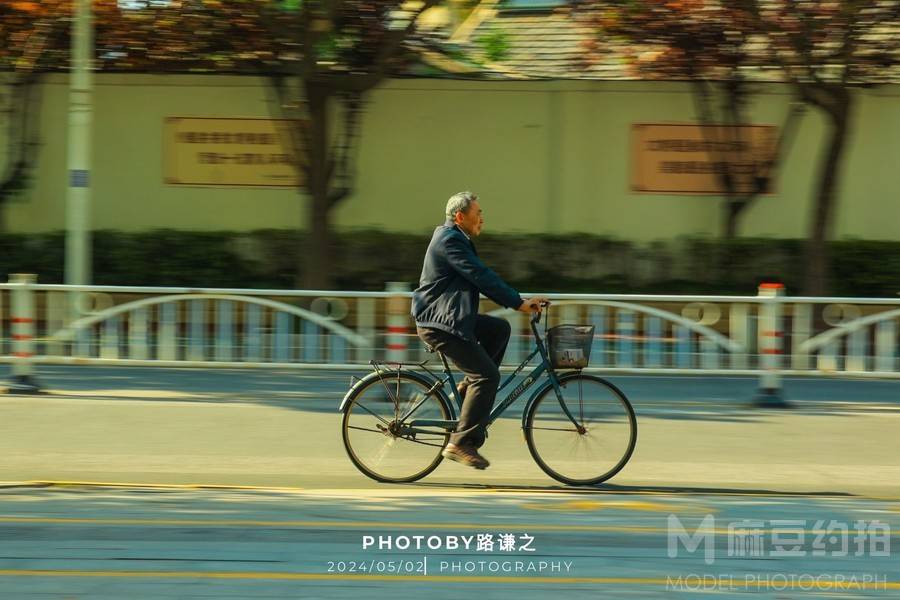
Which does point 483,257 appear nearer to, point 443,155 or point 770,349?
point 443,155

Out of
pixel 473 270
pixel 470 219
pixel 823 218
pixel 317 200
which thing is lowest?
pixel 473 270

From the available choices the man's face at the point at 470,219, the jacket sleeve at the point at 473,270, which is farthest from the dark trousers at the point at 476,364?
the man's face at the point at 470,219

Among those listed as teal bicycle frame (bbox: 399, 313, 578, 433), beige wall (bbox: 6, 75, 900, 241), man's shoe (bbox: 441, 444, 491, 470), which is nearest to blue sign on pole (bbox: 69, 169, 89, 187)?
beige wall (bbox: 6, 75, 900, 241)

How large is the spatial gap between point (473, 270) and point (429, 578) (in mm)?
2339

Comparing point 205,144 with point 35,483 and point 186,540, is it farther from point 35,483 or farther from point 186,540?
point 186,540

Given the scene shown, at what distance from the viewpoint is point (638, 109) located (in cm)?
1734

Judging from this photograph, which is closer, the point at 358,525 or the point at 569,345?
the point at 358,525

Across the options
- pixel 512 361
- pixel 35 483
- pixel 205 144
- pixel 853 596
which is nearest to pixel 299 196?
pixel 205 144

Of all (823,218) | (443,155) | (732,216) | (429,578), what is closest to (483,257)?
(443,155)

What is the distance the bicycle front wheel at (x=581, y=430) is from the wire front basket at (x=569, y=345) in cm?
12

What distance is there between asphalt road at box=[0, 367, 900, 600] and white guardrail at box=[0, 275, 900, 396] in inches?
19.4

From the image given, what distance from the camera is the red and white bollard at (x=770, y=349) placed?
35.4ft

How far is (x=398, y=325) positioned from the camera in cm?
1080

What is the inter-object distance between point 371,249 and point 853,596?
1183 centimetres
